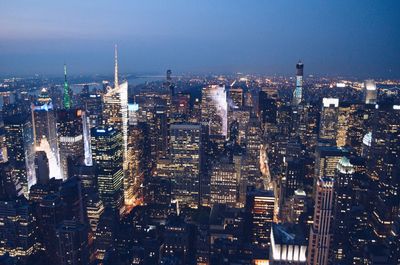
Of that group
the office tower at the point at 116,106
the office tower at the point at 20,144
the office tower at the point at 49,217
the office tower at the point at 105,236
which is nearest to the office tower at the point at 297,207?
the office tower at the point at 105,236

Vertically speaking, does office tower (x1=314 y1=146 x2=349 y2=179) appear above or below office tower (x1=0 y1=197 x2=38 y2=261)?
above

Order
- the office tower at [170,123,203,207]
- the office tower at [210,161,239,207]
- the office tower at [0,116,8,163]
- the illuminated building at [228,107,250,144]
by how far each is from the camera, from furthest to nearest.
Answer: the illuminated building at [228,107,250,144], the office tower at [0,116,8,163], the office tower at [170,123,203,207], the office tower at [210,161,239,207]

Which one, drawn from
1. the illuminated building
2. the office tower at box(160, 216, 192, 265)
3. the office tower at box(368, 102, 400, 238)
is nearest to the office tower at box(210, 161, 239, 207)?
the office tower at box(160, 216, 192, 265)

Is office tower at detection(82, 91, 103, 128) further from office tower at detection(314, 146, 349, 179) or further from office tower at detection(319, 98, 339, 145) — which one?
office tower at detection(314, 146, 349, 179)

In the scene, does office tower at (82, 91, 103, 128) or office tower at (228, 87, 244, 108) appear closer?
office tower at (82, 91, 103, 128)

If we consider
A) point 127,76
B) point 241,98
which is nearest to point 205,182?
point 127,76

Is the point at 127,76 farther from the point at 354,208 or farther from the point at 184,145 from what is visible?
the point at 354,208

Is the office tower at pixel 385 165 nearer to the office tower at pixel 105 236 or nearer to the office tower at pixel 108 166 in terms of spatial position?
the office tower at pixel 105 236
